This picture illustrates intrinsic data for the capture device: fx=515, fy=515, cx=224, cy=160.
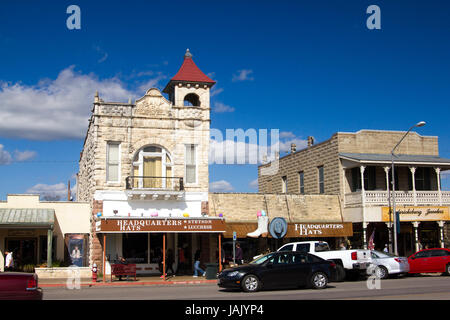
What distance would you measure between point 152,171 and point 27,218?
7.10 metres

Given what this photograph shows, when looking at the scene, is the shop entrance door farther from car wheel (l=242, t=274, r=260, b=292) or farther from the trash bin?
car wheel (l=242, t=274, r=260, b=292)

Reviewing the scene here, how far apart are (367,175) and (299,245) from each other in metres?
12.1

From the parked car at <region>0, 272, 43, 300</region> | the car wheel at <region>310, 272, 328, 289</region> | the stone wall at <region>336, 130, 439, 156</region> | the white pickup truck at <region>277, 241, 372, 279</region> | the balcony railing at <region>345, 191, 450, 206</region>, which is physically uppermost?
the stone wall at <region>336, 130, 439, 156</region>

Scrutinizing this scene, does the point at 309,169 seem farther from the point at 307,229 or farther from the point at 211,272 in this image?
the point at 211,272

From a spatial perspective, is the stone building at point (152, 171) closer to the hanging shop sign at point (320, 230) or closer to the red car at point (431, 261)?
the hanging shop sign at point (320, 230)

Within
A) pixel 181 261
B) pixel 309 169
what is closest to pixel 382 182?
pixel 309 169

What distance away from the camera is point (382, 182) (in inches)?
1318

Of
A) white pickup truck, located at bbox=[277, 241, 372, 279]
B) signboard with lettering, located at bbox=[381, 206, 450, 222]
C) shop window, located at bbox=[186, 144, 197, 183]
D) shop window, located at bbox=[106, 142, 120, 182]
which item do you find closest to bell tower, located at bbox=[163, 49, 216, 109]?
shop window, located at bbox=[186, 144, 197, 183]

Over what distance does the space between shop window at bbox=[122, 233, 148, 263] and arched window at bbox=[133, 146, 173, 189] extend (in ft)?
9.09

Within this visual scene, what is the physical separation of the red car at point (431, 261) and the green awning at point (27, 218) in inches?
733

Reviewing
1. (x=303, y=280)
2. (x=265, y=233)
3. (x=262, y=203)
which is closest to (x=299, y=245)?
(x=303, y=280)

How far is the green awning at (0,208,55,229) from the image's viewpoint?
26.7 metres

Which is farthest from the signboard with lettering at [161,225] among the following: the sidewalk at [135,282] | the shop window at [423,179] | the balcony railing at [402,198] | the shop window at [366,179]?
the shop window at [423,179]
